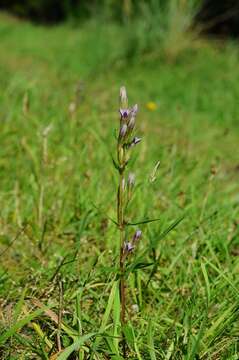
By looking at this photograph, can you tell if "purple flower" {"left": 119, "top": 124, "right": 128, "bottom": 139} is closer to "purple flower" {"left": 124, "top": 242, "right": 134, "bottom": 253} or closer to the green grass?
the green grass

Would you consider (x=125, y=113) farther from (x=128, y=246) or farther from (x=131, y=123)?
(x=128, y=246)

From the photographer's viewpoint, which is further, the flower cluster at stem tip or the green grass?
the green grass

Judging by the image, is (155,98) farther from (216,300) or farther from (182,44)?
(216,300)

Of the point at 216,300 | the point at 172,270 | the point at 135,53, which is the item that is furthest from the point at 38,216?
the point at 135,53

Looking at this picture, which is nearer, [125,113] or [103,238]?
[125,113]

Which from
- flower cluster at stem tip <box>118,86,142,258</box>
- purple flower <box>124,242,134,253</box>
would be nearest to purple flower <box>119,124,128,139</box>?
flower cluster at stem tip <box>118,86,142,258</box>

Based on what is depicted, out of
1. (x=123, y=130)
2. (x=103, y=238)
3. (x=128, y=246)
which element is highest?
(x=123, y=130)

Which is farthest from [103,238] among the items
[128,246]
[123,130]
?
[123,130]

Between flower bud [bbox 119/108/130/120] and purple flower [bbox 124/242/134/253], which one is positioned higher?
flower bud [bbox 119/108/130/120]

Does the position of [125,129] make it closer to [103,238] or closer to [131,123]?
[131,123]

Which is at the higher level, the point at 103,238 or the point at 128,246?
the point at 128,246
